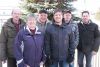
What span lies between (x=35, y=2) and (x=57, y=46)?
2560 mm

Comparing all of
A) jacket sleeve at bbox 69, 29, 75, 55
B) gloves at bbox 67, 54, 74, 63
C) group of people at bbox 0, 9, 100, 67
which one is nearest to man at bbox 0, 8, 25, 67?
group of people at bbox 0, 9, 100, 67

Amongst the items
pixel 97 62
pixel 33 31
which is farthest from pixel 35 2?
pixel 33 31

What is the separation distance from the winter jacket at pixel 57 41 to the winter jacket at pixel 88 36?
726 millimetres

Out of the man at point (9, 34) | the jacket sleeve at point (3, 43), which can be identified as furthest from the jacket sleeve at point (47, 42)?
the jacket sleeve at point (3, 43)

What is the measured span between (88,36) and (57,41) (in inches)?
40.3

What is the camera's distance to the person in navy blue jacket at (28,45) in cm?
432

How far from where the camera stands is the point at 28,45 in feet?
14.2

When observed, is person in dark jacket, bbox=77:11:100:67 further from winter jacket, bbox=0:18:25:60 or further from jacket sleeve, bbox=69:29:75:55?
winter jacket, bbox=0:18:25:60

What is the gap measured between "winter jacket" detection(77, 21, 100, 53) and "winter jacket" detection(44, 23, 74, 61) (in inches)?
28.6

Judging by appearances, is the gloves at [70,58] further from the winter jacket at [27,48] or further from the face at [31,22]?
the face at [31,22]

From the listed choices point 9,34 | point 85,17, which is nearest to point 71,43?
point 85,17

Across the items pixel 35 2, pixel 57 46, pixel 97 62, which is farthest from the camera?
pixel 35 2

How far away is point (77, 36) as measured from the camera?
16.9 feet

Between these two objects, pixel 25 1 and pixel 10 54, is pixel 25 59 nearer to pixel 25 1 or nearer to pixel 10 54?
pixel 10 54
